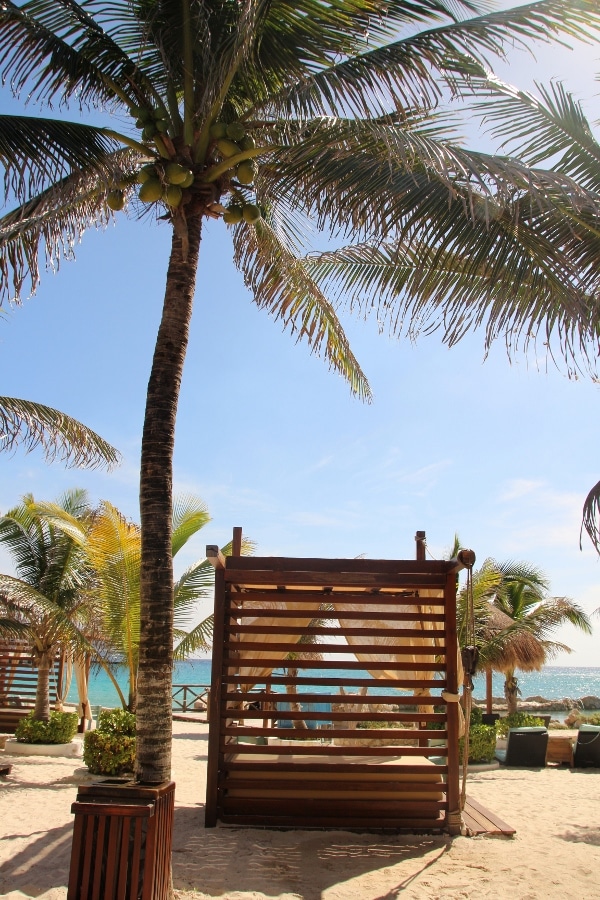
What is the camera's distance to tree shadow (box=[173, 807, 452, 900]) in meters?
5.22

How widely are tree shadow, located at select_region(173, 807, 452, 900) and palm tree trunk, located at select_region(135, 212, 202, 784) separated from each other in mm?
1313

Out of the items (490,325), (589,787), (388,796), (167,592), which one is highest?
(490,325)

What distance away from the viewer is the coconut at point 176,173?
4.95 m

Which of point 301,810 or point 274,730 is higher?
point 274,730

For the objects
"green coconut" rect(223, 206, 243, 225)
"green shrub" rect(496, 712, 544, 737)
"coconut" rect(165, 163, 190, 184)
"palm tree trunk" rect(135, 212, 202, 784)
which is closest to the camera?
"palm tree trunk" rect(135, 212, 202, 784)

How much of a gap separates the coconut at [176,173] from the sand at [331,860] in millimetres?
4860

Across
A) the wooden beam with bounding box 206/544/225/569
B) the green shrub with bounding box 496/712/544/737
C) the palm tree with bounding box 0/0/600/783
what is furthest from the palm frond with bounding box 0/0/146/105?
the green shrub with bounding box 496/712/544/737

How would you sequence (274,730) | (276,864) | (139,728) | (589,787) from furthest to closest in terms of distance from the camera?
(589,787), (274,730), (276,864), (139,728)

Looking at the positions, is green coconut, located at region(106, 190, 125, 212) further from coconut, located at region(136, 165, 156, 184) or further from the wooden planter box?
the wooden planter box

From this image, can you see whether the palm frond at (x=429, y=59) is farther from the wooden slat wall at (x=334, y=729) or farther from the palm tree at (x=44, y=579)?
the palm tree at (x=44, y=579)

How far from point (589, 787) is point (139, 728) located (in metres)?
8.80

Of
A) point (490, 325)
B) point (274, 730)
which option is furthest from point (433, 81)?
point (274, 730)

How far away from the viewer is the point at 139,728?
15.3ft

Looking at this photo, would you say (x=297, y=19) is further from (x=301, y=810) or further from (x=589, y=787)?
(x=589, y=787)
